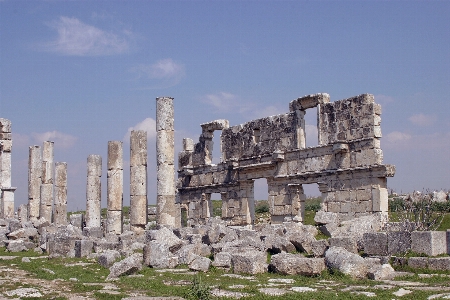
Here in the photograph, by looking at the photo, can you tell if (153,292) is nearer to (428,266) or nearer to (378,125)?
(428,266)

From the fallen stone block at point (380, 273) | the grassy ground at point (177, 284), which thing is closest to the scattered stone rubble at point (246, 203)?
the fallen stone block at point (380, 273)

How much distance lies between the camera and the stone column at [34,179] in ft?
116

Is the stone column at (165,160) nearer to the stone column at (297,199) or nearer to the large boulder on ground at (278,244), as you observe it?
the stone column at (297,199)

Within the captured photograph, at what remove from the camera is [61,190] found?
109 feet

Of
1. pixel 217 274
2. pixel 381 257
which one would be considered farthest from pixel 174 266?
pixel 381 257

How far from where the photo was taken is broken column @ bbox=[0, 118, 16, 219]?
35188 mm

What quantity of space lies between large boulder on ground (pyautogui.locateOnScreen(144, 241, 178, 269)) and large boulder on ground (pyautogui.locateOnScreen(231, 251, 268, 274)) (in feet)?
6.16

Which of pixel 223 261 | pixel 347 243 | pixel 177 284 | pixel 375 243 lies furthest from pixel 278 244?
pixel 177 284

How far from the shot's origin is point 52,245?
62.7 feet

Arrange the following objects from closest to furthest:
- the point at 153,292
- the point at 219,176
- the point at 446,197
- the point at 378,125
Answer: the point at 153,292 < the point at 378,125 < the point at 219,176 < the point at 446,197

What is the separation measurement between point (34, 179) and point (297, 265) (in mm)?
26506

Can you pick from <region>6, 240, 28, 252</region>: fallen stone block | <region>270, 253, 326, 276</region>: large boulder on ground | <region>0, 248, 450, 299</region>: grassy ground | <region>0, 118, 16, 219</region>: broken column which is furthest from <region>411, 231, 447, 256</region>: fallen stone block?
<region>0, 118, 16, 219</region>: broken column

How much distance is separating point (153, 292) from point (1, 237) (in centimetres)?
1703

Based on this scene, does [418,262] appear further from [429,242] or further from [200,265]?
[200,265]
